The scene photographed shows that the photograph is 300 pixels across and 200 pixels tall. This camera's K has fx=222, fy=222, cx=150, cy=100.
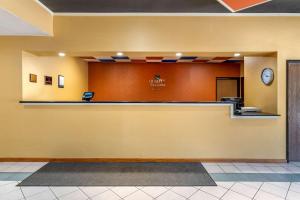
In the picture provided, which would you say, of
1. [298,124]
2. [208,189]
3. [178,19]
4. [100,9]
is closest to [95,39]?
[100,9]

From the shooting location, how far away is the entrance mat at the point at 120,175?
330 cm

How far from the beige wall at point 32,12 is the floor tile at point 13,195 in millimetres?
2437

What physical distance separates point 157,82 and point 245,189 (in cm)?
538

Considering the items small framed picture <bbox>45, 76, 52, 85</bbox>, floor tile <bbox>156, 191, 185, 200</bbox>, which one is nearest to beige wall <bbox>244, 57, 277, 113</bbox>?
floor tile <bbox>156, 191, 185, 200</bbox>

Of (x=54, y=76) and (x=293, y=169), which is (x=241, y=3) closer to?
(x=293, y=169)

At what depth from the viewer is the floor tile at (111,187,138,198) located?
9.70 feet

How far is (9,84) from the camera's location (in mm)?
4289

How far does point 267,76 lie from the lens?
4.56 metres

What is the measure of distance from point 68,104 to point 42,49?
117 cm

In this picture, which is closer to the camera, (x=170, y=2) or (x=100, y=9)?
(x=170, y=2)

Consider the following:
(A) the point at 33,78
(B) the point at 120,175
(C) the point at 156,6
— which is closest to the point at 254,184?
(B) the point at 120,175

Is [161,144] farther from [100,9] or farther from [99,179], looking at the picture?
[100,9]

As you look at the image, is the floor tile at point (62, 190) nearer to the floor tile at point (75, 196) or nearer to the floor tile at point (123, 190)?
the floor tile at point (75, 196)

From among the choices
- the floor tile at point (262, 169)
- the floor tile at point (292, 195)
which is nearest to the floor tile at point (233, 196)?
the floor tile at point (292, 195)
